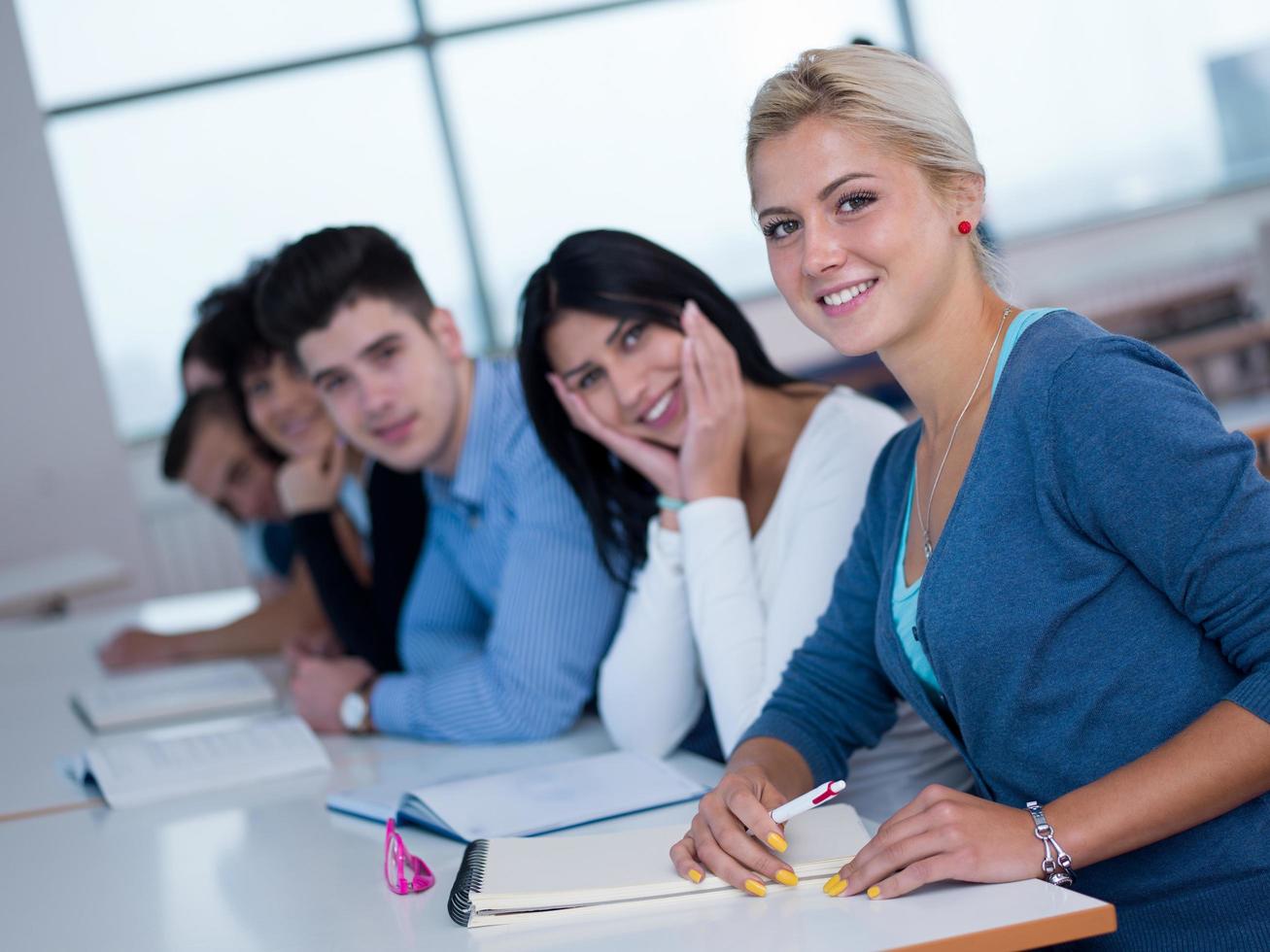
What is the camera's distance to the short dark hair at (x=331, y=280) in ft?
7.19

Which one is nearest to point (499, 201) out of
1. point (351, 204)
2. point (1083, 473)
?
point (351, 204)

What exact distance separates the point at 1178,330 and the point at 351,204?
12.0 feet

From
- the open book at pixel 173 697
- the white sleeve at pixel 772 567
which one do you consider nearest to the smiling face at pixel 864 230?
the white sleeve at pixel 772 567

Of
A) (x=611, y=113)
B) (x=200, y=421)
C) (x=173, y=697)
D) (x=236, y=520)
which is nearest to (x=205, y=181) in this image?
(x=611, y=113)

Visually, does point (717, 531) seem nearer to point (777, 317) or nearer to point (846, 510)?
point (846, 510)

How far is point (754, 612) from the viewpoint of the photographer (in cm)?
171

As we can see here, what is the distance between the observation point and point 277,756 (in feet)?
6.07

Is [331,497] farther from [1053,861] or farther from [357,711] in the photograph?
[1053,861]

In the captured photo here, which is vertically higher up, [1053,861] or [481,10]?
[481,10]

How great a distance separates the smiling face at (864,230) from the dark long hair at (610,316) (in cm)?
56

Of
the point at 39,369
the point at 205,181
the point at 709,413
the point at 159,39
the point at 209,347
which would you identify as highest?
the point at 159,39

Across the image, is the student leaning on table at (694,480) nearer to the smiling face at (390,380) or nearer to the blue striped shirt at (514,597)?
the blue striped shirt at (514,597)

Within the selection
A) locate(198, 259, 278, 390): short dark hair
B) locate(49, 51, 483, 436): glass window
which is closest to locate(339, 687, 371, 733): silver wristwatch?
locate(198, 259, 278, 390): short dark hair

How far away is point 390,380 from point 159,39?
483 cm
